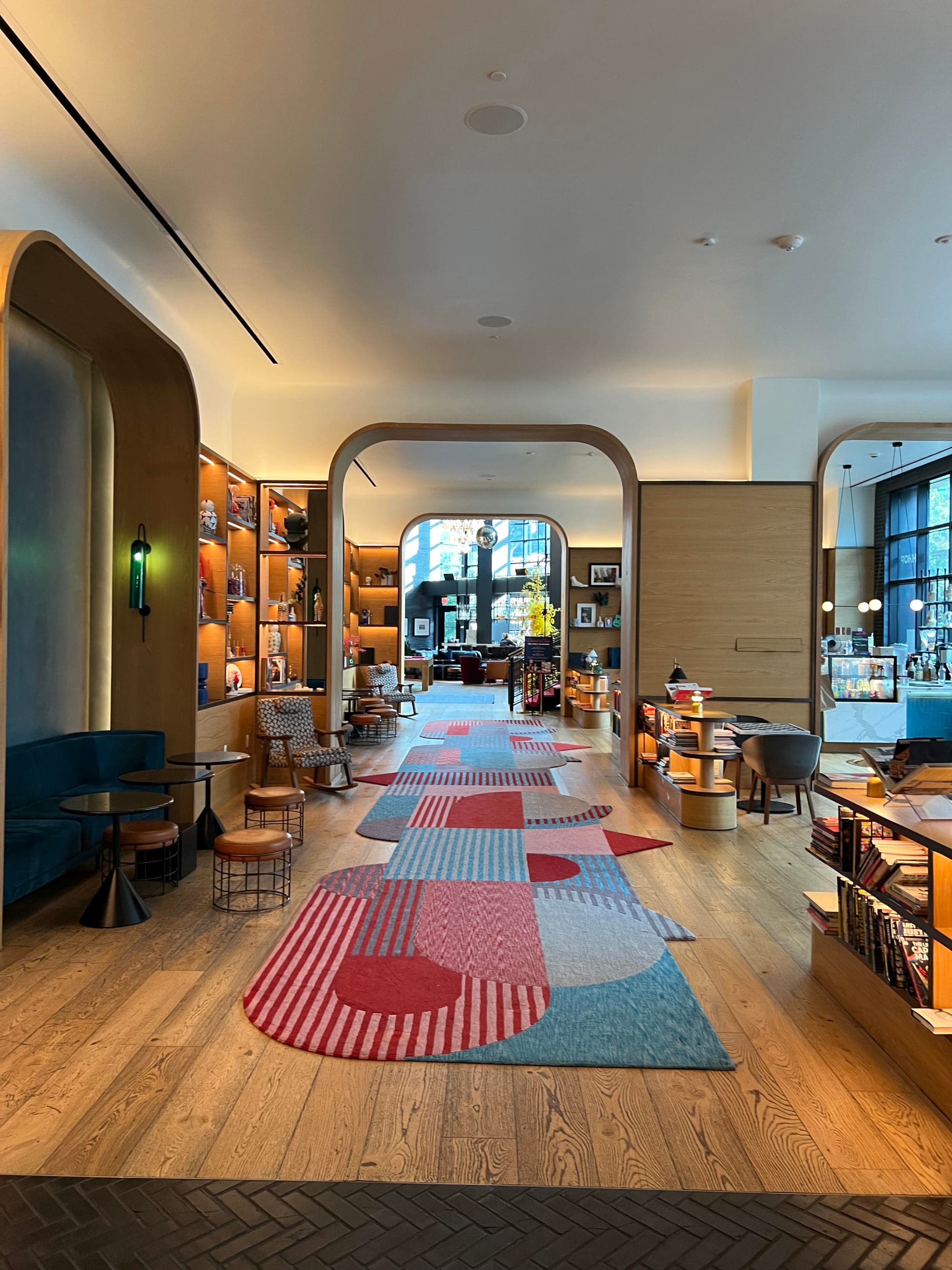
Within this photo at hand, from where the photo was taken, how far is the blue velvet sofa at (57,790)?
13.5ft

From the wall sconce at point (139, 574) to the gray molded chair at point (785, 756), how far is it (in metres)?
4.46

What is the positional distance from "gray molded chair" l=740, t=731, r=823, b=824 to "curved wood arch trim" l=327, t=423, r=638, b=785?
170cm

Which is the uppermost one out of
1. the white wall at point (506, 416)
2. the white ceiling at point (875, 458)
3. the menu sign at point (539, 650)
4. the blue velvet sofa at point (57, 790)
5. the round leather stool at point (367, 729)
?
the white ceiling at point (875, 458)

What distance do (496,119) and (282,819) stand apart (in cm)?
484

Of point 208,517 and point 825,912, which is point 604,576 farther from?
point 825,912

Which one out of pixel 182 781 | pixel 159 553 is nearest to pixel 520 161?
pixel 159 553

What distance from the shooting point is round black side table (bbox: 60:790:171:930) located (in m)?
4.24

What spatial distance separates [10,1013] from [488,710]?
40.3ft

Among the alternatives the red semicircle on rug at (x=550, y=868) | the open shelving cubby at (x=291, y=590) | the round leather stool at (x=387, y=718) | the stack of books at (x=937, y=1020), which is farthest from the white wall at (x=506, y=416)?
the stack of books at (x=937, y=1020)

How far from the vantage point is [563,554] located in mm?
14930

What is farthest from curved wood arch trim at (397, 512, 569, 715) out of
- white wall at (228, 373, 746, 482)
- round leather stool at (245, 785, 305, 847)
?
round leather stool at (245, 785, 305, 847)

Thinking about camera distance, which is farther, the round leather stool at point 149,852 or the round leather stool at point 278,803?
the round leather stool at point 278,803

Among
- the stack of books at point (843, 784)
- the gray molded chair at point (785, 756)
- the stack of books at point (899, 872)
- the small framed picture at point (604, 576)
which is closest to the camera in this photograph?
the stack of books at point (899, 872)

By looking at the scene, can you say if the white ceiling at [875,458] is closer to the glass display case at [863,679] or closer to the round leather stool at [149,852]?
the glass display case at [863,679]
